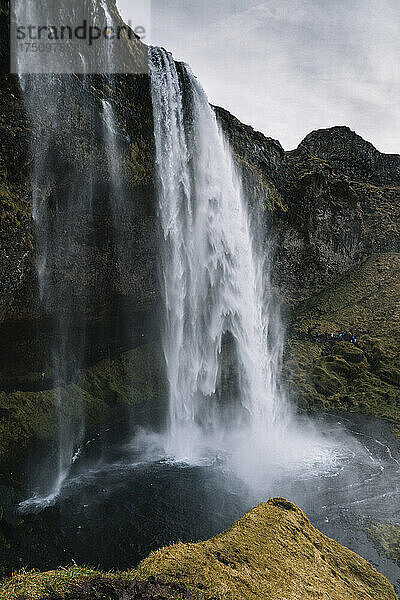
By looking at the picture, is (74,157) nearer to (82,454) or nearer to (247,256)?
(247,256)

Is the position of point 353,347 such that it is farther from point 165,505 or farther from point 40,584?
point 40,584

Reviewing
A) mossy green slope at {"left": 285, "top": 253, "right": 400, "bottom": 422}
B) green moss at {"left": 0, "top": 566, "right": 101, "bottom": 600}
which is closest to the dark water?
green moss at {"left": 0, "top": 566, "right": 101, "bottom": 600}

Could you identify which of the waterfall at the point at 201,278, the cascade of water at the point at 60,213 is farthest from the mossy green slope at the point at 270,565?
the waterfall at the point at 201,278

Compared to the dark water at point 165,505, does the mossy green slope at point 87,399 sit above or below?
above

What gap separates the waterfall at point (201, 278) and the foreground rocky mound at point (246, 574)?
11.9m

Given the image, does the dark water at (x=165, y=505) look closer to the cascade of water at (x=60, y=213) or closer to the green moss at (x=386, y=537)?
the green moss at (x=386, y=537)

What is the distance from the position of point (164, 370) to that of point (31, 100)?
19.2 metres

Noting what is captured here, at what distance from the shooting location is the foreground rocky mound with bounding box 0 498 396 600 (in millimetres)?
5609

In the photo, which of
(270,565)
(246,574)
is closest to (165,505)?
(270,565)

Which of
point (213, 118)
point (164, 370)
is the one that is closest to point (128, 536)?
point (164, 370)

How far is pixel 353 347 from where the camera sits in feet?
115

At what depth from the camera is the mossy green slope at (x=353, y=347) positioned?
96.9ft

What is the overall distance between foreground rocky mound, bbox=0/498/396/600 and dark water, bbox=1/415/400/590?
145 inches

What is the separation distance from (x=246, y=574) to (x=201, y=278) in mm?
19398
